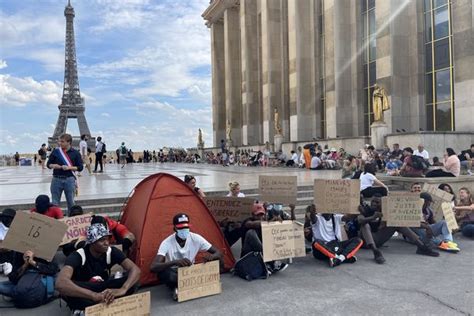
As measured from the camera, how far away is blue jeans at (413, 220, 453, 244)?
813 centimetres

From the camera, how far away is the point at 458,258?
733 centimetres

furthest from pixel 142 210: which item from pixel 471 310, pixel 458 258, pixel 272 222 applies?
pixel 458 258

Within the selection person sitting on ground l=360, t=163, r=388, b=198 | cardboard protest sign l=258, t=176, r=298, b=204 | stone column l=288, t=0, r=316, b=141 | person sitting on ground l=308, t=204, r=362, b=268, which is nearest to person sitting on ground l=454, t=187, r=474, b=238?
person sitting on ground l=360, t=163, r=388, b=198

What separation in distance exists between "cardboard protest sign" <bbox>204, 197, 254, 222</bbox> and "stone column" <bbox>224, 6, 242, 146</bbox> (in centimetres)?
4357

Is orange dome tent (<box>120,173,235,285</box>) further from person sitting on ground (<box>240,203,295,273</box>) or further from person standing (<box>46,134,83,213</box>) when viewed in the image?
person standing (<box>46,134,83,213</box>)

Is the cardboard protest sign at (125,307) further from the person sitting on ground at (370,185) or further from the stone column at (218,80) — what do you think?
the stone column at (218,80)

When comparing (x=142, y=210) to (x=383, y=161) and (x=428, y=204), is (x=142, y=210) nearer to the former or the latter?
(x=428, y=204)

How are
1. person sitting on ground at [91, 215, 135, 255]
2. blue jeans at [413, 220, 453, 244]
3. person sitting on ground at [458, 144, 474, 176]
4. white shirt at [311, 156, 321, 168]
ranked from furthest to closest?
white shirt at [311, 156, 321, 168] < person sitting on ground at [458, 144, 474, 176] < blue jeans at [413, 220, 453, 244] < person sitting on ground at [91, 215, 135, 255]

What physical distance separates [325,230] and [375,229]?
4.10ft

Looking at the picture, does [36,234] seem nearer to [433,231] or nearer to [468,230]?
[433,231]

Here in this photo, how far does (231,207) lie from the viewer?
801 centimetres

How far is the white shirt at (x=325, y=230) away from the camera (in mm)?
7461

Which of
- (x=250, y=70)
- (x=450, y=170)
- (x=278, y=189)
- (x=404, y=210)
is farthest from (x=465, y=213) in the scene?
(x=250, y=70)

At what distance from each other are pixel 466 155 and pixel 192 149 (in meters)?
45.2
